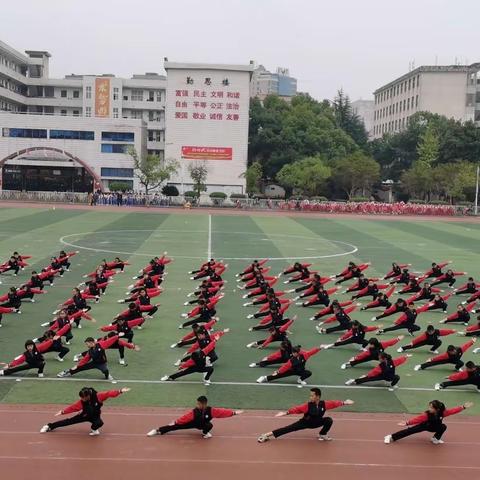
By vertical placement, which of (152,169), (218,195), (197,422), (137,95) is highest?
(137,95)

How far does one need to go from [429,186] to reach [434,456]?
231 ft

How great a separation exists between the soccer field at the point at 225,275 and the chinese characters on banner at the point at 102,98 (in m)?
35.0

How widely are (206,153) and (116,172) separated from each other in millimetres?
10692

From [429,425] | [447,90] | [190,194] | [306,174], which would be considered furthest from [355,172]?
[429,425]

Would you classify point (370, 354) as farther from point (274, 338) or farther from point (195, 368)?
point (195, 368)

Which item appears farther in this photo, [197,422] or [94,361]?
[94,361]

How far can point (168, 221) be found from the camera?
5056cm

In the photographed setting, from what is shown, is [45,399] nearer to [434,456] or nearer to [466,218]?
[434,456]

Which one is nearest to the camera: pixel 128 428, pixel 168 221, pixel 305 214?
pixel 128 428

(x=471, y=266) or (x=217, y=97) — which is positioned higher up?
(x=217, y=97)

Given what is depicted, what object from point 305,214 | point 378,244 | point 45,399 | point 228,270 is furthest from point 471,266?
point 305,214

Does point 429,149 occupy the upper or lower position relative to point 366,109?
lower

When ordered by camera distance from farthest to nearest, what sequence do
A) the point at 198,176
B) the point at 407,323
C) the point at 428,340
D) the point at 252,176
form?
the point at 252,176 < the point at 198,176 < the point at 407,323 < the point at 428,340

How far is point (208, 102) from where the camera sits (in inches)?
2923
